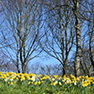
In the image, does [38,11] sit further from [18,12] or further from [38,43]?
[38,43]

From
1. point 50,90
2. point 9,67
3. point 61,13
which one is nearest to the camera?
point 50,90

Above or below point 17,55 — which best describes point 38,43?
above

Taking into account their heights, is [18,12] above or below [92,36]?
above

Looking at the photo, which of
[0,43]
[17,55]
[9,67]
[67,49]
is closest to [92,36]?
[67,49]

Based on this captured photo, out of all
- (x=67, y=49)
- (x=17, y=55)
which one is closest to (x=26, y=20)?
(x=17, y=55)

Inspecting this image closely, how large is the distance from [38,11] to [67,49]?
387cm

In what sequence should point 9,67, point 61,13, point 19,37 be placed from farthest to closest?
1. point 9,67
2. point 61,13
3. point 19,37

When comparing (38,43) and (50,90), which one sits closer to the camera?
(50,90)

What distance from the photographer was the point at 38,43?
9758mm

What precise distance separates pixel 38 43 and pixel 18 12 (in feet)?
9.94

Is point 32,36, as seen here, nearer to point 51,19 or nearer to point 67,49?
point 51,19

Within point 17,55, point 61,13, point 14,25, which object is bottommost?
point 17,55

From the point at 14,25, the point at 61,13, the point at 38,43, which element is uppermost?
the point at 61,13

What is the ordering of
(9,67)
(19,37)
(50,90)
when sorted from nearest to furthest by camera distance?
(50,90) → (19,37) → (9,67)
